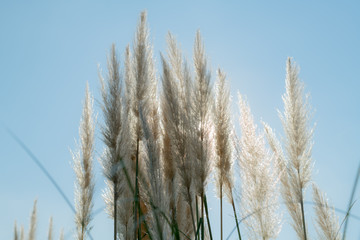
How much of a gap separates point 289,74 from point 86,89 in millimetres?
1466

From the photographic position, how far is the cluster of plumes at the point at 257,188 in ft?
7.94

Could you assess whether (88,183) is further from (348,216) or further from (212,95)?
(348,216)

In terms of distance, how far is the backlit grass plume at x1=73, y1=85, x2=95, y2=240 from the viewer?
8.58 feet

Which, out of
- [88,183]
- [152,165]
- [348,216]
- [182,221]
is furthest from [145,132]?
[348,216]

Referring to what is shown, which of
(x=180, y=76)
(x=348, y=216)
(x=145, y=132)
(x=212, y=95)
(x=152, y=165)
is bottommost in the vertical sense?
(x=348, y=216)

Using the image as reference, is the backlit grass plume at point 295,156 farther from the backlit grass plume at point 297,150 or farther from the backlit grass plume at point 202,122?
the backlit grass plume at point 202,122

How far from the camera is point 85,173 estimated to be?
268 cm

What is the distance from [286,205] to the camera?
8.52 ft

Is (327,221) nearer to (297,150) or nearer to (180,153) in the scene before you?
(297,150)

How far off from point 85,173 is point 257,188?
1.19m

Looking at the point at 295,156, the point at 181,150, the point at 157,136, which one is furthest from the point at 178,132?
the point at 295,156

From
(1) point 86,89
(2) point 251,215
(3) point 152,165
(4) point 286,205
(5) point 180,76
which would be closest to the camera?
(3) point 152,165

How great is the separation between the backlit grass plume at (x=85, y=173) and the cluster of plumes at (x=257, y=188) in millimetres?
1046

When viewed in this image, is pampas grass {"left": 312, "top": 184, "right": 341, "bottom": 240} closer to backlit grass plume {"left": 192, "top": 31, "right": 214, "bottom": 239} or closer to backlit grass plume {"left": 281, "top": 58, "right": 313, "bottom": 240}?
backlit grass plume {"left": 281, "top": 58, "right": 313, "bottom": 240}
